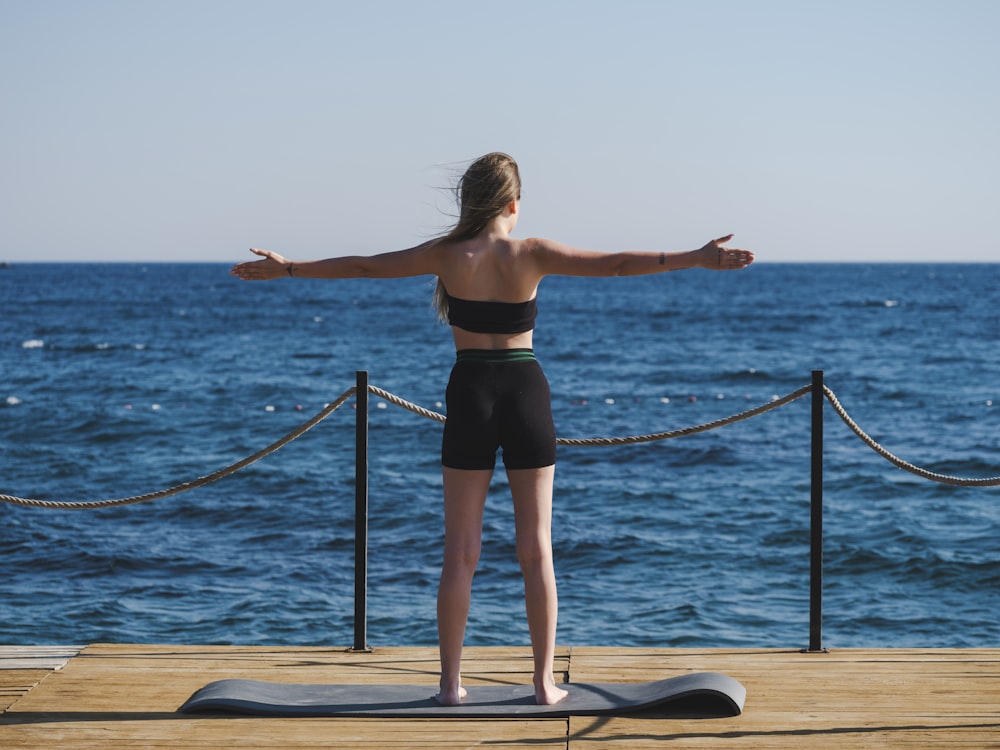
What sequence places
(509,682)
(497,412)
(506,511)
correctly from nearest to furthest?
(497,412), (509,682), (506,511)

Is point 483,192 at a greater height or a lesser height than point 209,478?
greater

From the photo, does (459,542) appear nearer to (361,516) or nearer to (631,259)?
(631,259)

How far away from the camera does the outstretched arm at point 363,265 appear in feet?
12.8

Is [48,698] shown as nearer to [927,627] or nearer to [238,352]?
[927,627]

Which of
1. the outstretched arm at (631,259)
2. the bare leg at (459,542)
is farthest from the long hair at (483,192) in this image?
the bare leg at (459,542)

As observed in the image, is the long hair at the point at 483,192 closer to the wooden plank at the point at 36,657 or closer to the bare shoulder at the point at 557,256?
the bare shoulder at the point at 557,256

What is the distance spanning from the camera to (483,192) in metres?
3.88

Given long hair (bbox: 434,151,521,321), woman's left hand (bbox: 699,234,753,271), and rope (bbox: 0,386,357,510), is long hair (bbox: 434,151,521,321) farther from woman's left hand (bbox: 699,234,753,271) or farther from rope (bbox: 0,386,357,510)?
rope (bbox: 0,386,357,510)

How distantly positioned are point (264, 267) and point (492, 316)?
33.0 inches

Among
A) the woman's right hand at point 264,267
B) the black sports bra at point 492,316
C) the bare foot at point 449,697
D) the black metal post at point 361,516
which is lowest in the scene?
the bare foot at point 449,697

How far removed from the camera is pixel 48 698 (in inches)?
169

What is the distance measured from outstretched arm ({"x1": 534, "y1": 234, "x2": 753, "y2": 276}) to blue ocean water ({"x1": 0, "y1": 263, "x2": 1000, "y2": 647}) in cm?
573

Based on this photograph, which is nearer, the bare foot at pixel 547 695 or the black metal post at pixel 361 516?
the bare foot at pixel 547 695

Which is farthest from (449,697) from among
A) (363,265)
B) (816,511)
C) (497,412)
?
(816,511)
